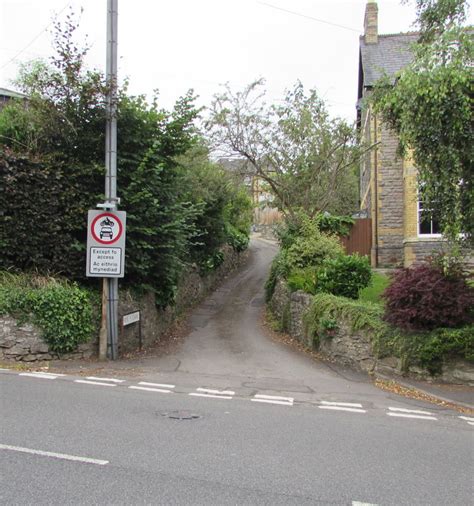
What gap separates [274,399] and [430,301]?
374cm

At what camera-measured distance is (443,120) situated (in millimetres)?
8664

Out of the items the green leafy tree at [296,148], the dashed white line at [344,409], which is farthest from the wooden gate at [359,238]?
the dashed white line at [344,409]

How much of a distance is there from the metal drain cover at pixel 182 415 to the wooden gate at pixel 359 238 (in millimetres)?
16699

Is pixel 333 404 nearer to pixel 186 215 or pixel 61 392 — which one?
pixel 61 392

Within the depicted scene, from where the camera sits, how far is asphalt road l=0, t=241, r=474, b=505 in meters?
4.37

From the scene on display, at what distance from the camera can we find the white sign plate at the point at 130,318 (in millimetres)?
11842

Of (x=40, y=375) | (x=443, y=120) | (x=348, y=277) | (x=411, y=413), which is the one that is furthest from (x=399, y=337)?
(x=40, y=375)

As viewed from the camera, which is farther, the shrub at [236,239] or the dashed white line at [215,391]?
the shrub at [236,239]

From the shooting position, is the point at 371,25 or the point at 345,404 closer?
the point at 345,404

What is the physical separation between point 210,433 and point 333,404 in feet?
9.77

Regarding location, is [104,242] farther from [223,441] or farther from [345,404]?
[223,441]

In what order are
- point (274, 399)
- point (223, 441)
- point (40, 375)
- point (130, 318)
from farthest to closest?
point (130, 318) < point (40, 375) < point (274, 399) < point (223, 441)

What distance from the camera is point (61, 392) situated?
7906 mm

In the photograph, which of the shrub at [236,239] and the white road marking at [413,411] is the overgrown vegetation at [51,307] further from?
the shrub at [236,239]
